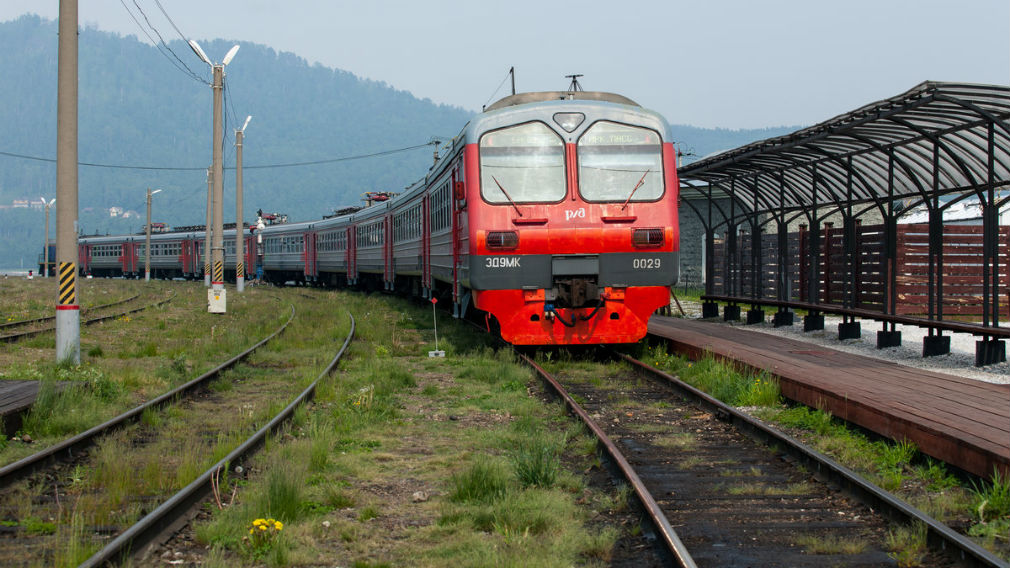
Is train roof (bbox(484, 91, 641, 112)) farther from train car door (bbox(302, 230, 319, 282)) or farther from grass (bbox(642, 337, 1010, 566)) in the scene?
train car door (bbox(302, 230, 319, 282))

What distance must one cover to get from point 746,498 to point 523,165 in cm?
747

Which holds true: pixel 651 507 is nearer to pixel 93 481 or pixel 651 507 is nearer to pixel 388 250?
pixel 93 481

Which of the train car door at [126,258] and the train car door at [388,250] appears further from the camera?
the train car door at [126,258]

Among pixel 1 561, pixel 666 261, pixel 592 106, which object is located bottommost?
pixel 1 561

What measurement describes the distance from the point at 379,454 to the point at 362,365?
235 inches

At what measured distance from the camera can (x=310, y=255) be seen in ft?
156

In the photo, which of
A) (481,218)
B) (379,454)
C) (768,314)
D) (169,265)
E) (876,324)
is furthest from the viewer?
(169,265)

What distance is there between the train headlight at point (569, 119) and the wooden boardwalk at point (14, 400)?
7.24 meters

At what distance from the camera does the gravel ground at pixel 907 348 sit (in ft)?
38.9

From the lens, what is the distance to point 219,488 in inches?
246

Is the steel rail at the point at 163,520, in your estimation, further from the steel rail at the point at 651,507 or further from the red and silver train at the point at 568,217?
the red and silver train at the point at 568,217

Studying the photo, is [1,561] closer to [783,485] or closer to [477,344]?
[783,485]

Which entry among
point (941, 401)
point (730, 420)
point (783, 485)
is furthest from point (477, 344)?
point (783, 485)

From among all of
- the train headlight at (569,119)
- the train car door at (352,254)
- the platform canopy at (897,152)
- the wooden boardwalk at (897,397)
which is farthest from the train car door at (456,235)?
the train car door at (352,254)
